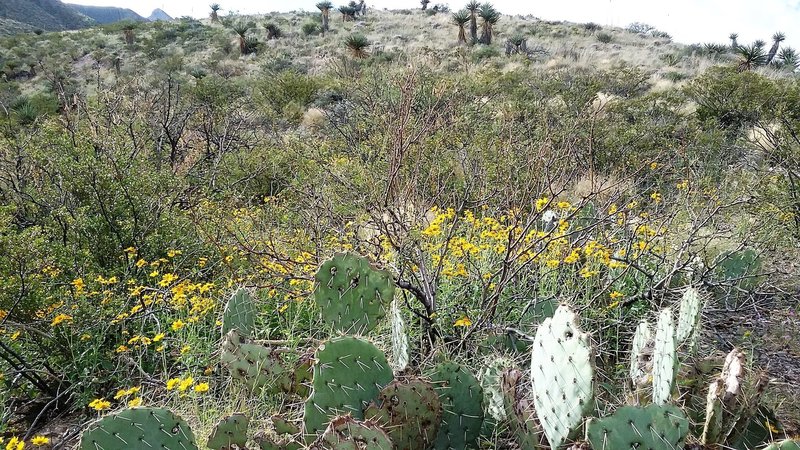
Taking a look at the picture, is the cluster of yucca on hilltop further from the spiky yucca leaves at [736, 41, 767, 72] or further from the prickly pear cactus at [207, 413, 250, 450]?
the prickly pear cactus at [207, 413, 250, 450]

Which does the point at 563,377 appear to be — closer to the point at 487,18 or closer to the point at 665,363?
the point at 665,363

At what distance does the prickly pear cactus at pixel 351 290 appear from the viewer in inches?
111

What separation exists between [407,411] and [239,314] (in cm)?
138

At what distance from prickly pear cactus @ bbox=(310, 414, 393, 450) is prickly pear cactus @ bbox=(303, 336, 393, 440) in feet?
1.06

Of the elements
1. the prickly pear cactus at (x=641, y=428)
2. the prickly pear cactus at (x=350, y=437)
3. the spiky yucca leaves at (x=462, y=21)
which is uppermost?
the spiky yucca leaves at (x=462, y=21)

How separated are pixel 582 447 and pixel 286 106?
13102 millimetres

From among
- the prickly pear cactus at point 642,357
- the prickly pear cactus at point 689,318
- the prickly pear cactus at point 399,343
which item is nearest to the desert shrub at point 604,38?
the prickly pear cactus at point 689,318

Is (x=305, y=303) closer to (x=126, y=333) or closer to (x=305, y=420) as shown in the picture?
(x=126, y=333)

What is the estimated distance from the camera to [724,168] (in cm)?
809

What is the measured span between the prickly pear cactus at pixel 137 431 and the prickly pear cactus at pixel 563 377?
4.31ft

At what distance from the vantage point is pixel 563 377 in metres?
1.88

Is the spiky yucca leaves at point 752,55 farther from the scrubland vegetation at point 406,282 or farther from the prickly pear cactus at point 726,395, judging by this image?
the prickly pear cactus at point 726,395

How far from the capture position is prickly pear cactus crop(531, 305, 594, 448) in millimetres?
1837

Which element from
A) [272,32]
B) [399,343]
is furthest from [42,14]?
[399,343]
